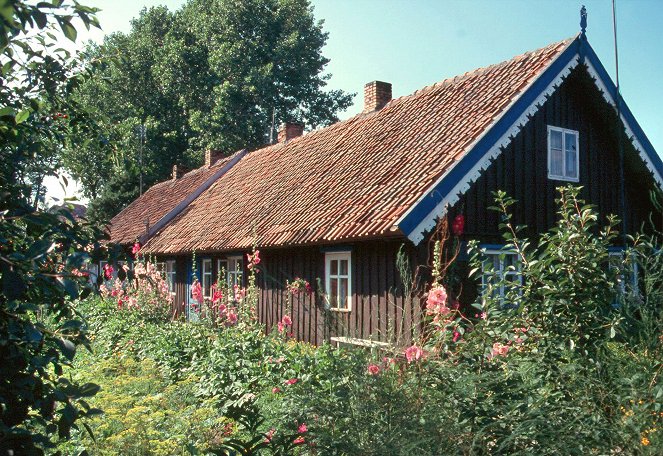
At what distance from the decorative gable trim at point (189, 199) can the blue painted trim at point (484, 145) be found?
1381cm

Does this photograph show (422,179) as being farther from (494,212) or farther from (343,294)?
(343,294)

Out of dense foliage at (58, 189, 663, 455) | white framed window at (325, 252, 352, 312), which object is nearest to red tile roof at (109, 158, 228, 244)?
white framed window at (325, 252, 352, 312)

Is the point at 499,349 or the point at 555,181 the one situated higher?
the point at 555,181

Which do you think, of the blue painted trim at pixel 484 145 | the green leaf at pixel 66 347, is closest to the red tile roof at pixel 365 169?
the blue painted trim at pixel 484 145

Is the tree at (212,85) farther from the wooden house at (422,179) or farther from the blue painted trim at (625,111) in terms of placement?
the blue painted trim at (625,111)

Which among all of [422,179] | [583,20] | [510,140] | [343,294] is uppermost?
[583,20]

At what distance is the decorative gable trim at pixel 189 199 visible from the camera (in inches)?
914

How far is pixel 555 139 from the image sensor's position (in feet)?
45.8

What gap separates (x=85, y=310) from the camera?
16.7m

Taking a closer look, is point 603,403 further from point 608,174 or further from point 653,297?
point 608,174


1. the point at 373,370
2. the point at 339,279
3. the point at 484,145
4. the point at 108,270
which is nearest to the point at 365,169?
the point at 339,279

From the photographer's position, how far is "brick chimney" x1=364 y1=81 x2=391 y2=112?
17828 millimetres

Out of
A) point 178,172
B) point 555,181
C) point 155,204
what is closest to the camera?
point 555,181

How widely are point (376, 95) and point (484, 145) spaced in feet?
20.7
